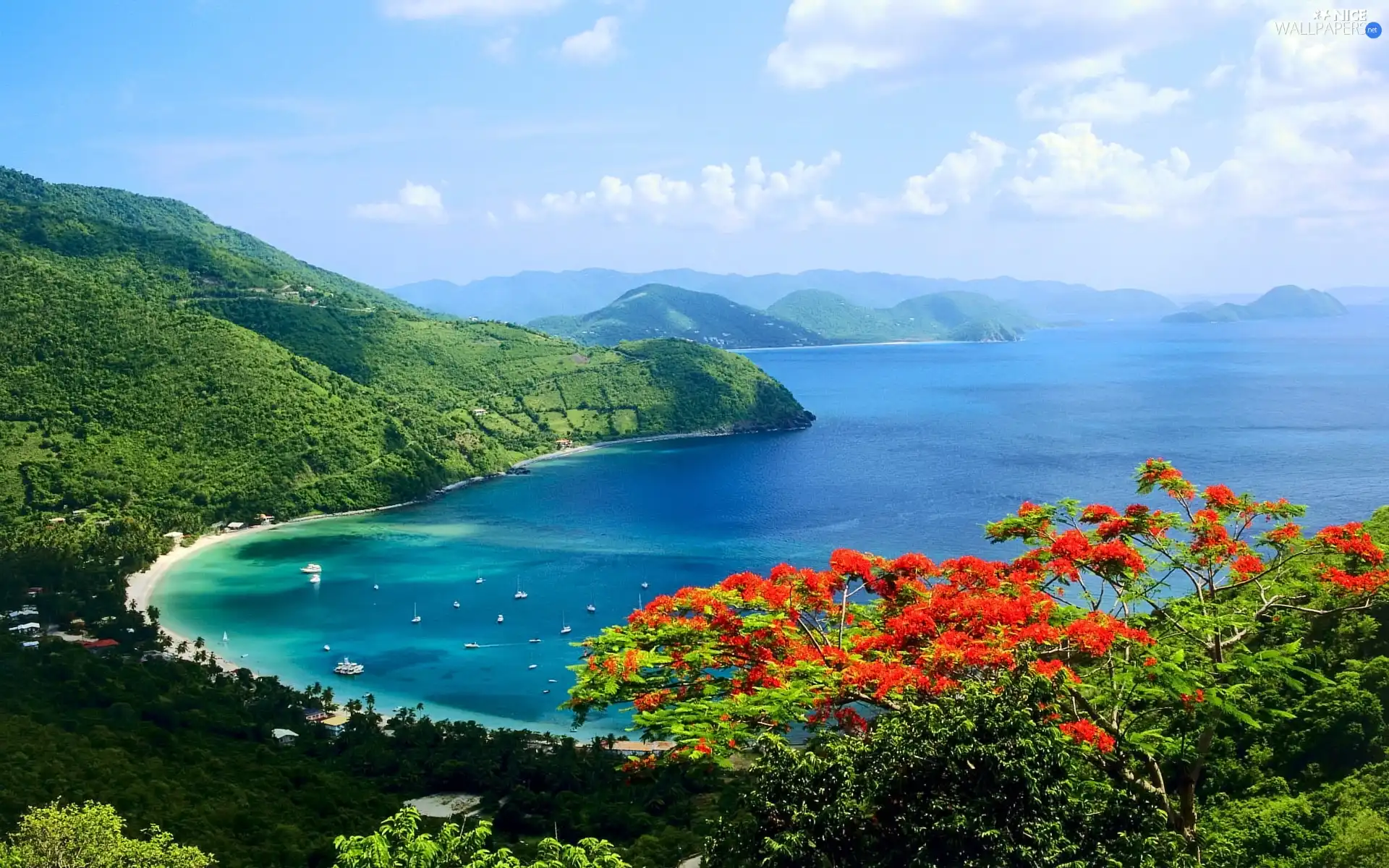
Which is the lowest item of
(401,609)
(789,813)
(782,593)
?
(401,609)

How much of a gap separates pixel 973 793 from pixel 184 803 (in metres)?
24.8

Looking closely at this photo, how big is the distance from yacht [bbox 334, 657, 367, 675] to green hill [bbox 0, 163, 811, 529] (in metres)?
30.5

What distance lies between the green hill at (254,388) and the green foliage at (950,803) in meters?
70.9

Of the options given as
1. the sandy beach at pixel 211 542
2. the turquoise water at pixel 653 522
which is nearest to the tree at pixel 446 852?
the turquoise water at pixel 653 522

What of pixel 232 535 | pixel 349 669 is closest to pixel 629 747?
pixel 349 669

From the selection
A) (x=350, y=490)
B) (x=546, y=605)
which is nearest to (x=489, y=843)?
(x=546, y=605)

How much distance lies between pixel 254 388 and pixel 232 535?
1821cm

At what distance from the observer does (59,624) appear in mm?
49125

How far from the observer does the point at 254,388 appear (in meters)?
84.8

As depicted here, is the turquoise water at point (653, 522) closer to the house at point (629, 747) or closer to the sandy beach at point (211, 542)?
the sandy beach at point (211, 542)

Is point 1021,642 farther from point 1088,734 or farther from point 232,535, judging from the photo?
point 232,535

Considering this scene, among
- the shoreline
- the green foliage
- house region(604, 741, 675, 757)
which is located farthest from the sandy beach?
the green foliage

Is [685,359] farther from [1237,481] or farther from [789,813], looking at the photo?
[789,813]

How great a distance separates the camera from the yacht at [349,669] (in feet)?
152
